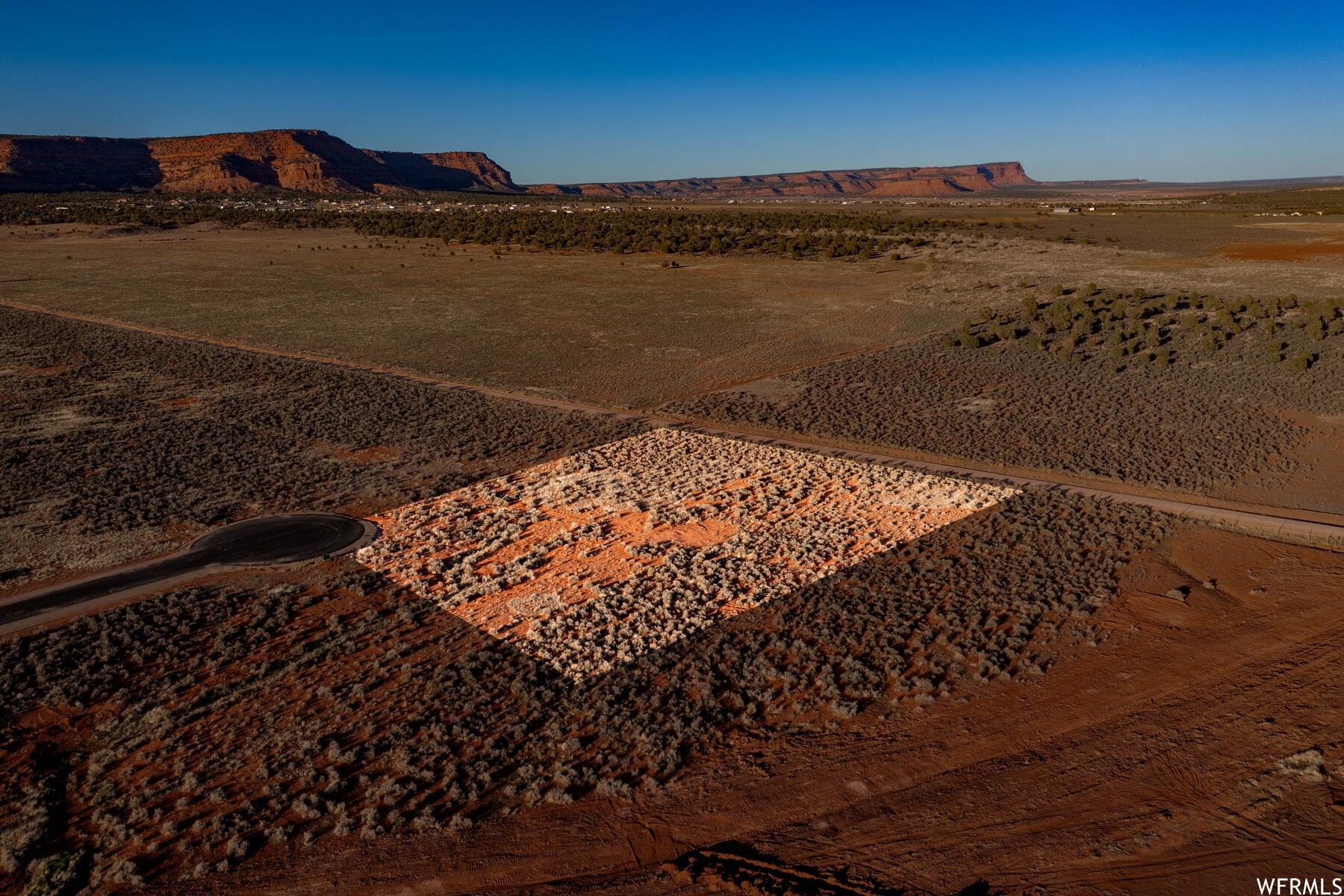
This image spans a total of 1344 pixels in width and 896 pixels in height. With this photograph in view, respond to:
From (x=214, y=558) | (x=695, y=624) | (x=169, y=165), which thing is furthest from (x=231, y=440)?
(x=169, y=165)

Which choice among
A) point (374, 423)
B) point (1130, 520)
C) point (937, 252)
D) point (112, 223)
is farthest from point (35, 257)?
point (1130, 520)

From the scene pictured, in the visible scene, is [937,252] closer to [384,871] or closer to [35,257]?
[384,871]

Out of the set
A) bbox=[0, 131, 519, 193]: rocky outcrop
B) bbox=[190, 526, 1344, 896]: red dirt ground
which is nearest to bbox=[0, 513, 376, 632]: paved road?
bbox=[190, 526, 1344, 896]: red dirt ground

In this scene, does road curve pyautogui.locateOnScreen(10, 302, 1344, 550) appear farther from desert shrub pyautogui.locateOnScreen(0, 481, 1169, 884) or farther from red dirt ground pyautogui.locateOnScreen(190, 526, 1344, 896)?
red dirt ground pyautogui.locateOnScreen(190, 526, 1344, 896)

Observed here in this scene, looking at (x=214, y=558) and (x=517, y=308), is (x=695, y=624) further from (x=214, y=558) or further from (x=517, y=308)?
(x=517, y=308)

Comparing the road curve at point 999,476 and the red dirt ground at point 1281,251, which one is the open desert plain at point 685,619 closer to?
the road curve at point 999,476

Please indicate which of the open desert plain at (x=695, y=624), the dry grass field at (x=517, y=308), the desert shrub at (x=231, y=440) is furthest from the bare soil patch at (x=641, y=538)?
the dry grass field at (x=517, y=308)
